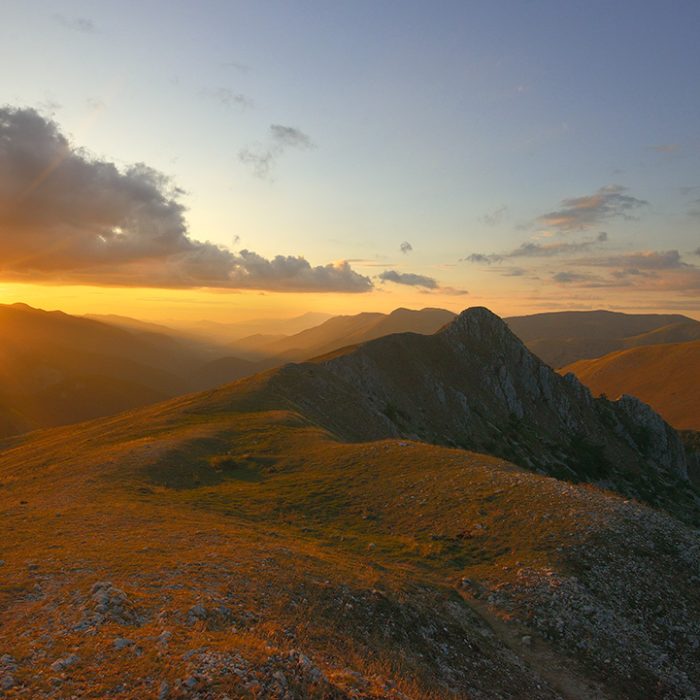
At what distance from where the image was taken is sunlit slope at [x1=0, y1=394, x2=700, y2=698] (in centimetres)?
1197

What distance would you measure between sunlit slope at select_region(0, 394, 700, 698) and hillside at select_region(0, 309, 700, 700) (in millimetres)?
87

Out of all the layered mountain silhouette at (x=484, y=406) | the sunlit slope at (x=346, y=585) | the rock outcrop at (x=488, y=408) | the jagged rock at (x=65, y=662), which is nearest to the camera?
the jagged rock at (x=65, y=662)

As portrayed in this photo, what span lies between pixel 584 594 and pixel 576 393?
104 m

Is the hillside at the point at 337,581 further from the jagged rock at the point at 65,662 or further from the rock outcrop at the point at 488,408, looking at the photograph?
the rock outcrop at the point at 488,408

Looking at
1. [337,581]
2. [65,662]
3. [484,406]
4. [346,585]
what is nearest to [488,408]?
[484,406]

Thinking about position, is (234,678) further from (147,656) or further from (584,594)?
(584,594)

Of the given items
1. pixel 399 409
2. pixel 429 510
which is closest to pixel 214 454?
pixel 429 510

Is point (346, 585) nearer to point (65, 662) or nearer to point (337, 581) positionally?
point (337, 581)

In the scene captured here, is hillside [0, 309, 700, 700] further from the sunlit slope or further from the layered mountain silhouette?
the layered mountain silhouette

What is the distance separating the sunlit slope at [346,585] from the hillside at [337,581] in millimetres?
87

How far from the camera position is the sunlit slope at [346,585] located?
12.0m

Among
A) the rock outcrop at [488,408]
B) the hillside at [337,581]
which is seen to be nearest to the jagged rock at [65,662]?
the hillside at [337,581]

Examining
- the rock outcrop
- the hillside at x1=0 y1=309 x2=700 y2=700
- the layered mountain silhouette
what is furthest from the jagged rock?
the rock outcrop

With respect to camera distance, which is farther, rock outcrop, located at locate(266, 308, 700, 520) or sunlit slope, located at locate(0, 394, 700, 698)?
rock outcrop, located at locate(266, 308, 700, 520)
